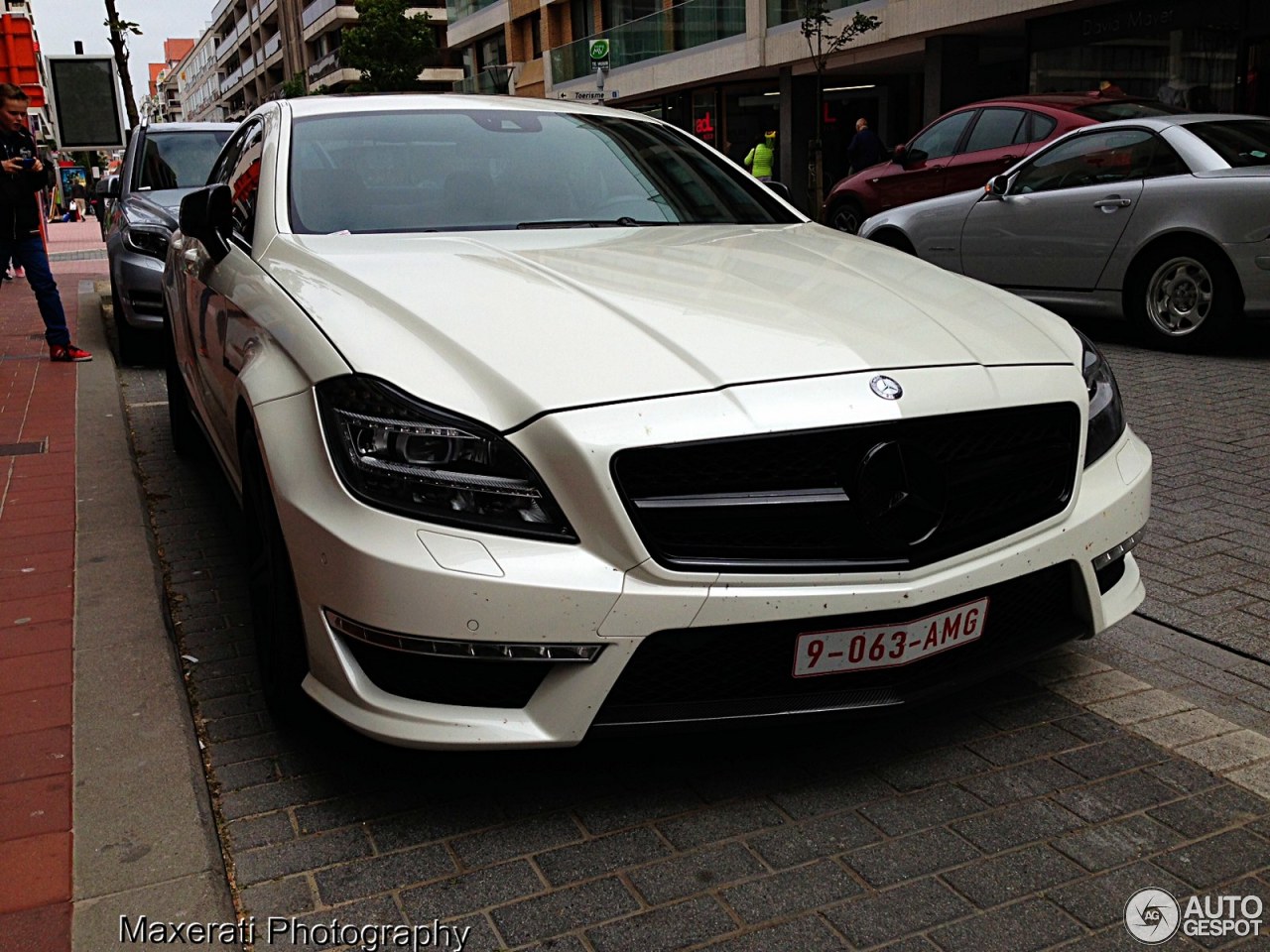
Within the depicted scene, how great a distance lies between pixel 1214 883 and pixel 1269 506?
9.39 ft

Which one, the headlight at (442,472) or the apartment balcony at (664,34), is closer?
the headlight at (442,472)

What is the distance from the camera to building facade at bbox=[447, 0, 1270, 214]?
1761cm

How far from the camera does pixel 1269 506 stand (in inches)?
193

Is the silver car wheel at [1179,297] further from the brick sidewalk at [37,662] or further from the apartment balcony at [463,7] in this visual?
the apartment balcony at [463,7]

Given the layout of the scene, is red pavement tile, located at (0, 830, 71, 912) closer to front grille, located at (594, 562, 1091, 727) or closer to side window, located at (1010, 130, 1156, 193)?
front grille, located at (594, 562, 1091, 727)

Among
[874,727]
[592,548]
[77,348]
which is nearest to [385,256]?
[592,548]

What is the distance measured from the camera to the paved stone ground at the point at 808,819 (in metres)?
2.39

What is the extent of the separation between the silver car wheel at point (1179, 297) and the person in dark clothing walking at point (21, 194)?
7421 mm

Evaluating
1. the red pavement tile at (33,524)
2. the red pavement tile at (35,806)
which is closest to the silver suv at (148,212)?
the red pavement tile at (33,524)

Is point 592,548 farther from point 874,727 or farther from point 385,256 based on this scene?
point 385,256

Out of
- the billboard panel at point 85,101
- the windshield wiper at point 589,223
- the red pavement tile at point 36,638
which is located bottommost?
the red pavement tile at point 36,638

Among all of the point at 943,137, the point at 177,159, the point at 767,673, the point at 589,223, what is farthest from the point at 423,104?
the point at 943,137

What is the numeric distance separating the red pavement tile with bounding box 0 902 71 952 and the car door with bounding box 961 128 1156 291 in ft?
25.8

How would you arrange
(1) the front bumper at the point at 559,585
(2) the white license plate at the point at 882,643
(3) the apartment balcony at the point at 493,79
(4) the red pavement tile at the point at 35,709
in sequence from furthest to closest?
(3) the apartment balcony at the point at 493,79
(4) the red pavement tile at the point at 35,709
(2) the white license plate at the point at 882,643
(1) the front bumper at the point at 559,585
